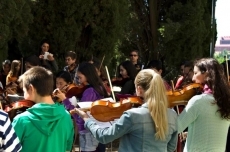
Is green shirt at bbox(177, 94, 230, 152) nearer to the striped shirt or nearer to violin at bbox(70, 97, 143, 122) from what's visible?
violin at bbox(70, 97, 143, 122)

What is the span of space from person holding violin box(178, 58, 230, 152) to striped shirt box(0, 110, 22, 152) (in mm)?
1452

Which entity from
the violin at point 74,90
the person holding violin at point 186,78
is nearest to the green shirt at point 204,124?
the violin at point 74,90

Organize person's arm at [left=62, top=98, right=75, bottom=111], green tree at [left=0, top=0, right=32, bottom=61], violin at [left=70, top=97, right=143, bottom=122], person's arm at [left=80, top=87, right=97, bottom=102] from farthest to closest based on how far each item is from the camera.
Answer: green tree at [left=0, top=0, right=32, bottom=61]
person's arm at [left=80, top=87, right=97, bottom=102]
person's arm at [left=62, top=98, right=75, bottom=111]
violin at [left=70, top=97, right=143, bottom=122]

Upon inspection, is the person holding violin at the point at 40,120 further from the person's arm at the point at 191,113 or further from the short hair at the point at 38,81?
the person's arm at the point at 191,113

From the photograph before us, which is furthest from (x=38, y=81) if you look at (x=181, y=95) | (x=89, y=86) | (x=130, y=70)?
(x=130, y=70)

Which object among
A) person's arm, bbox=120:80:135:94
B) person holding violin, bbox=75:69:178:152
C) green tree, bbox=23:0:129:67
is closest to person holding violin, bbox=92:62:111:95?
person's arm, bbox=120:80:135:94

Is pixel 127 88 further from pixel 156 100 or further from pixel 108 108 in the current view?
pixel 156 100

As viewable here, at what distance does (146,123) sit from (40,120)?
2.31 ft

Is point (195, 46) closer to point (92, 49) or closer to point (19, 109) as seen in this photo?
point (92, 49)

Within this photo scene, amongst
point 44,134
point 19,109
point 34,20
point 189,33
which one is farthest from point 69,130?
point 189,33

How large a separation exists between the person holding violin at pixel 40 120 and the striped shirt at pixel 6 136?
394 millimetres

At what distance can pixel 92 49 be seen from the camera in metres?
9.78

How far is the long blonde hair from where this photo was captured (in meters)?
2.90

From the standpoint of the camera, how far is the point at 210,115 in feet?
11.0
